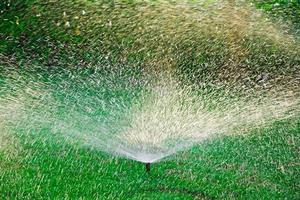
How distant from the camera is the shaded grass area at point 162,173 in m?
5.51

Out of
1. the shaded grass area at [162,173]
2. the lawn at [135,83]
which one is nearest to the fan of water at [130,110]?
the lawn at [135,83]

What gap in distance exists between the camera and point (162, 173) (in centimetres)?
588

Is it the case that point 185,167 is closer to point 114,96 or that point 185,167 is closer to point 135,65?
point 114,96

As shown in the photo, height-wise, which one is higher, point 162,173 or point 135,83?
point 162,173

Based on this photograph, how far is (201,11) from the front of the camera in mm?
9641

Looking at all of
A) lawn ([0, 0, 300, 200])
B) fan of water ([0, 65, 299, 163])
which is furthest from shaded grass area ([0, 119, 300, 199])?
fan of water ([0, 65, 299, 163])

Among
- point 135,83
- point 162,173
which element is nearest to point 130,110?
point 135,83

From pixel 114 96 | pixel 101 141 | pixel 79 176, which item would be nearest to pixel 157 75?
pixel 114 96

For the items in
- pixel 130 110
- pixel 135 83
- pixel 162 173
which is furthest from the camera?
pixel 135 83

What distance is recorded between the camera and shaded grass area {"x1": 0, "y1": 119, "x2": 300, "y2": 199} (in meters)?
5.51

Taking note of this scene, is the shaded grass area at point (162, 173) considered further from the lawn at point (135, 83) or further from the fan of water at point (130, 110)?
the fan of water at point (130, 110)

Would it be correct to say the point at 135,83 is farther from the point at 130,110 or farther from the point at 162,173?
the point at 162,173

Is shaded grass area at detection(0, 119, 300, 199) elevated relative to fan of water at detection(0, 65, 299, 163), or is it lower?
elevated

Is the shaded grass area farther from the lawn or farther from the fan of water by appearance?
the fan of water
